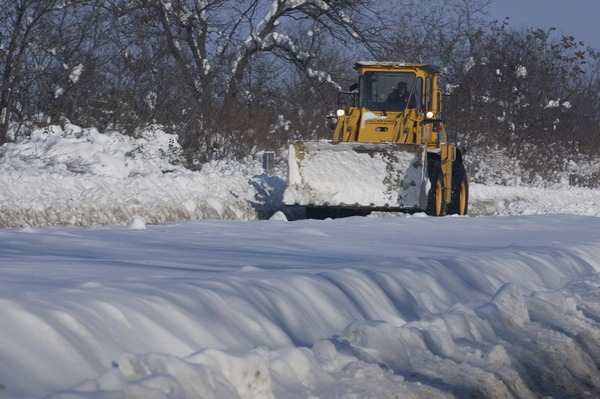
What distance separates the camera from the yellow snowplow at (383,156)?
50.5 feet

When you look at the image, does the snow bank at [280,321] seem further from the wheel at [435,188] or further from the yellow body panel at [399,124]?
the yellow body panel at [399,124]

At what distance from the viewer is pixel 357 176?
15516 millimetres

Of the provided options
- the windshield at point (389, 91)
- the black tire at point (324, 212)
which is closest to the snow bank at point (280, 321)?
the black tire at point (324, 212)

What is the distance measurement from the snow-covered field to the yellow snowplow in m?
5.62

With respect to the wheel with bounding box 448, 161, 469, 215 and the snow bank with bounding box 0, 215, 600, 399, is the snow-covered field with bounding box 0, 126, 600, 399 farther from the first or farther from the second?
the wheel with bounding box 448, 161, 469, 215

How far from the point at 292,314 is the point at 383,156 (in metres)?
11.2

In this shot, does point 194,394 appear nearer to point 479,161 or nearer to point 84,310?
point 84,310

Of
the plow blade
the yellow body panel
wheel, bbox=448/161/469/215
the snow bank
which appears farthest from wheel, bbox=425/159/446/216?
the snow bank

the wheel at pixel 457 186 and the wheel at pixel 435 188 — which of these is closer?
the wheel at pixel 435 188

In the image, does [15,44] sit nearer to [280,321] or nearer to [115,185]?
[115,185]

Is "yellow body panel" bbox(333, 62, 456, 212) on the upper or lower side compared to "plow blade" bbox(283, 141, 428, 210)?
upper

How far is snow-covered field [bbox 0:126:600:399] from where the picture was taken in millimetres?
3055

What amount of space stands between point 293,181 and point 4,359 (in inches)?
500

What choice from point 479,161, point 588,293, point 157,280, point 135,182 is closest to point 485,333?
point 157,280
